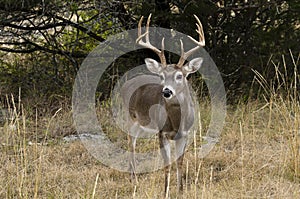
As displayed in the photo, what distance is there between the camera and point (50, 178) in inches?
203

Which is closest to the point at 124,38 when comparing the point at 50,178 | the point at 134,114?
the point at 134,114

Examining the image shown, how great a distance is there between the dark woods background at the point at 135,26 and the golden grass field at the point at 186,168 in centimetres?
148

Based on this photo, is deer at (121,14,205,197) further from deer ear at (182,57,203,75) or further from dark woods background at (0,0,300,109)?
dark woods background at (0,0,300,109)

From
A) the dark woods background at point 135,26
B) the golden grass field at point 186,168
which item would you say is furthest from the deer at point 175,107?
the dark woods background at point 135,26

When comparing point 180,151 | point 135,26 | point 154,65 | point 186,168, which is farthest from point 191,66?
point 135,26

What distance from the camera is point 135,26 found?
8.37 meters

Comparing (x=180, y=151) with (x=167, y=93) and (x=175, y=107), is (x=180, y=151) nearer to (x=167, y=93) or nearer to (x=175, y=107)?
(x=175, y=107)

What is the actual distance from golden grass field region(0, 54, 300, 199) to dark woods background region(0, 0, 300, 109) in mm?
1481

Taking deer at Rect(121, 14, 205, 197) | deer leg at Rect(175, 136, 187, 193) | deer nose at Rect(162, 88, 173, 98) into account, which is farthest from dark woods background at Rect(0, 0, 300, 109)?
deer nose at Rect(162, 88, 173, 98)

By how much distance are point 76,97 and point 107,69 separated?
93cm

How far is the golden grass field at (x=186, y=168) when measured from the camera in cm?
444

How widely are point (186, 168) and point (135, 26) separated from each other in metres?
4.24

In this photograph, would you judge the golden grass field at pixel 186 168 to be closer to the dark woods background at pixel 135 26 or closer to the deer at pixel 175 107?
the deer at pixel 175 107

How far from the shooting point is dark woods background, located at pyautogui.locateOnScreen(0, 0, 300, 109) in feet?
25.8
